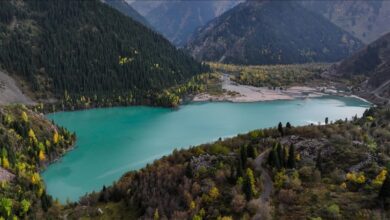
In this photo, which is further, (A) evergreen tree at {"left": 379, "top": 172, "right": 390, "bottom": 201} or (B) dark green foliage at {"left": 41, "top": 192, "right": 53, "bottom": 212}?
(B) dark green foliage at {"left": 41, "top": 192, "right": 53, "bottom": 212}

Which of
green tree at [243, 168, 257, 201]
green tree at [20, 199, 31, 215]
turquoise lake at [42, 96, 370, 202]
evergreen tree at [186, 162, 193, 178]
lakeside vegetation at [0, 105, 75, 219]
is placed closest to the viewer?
green tree at [243, 168, 257, 201]

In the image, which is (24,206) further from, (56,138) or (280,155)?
(56,138)

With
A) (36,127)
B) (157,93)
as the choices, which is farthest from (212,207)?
(157,93)

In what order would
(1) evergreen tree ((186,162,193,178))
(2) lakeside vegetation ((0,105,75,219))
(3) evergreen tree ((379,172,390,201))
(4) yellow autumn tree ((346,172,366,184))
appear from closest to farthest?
(3) evergreen tree ((379,172,390,201)) < (4) yellow autumn tree ((346,172,366,184)) < (1) evergreen tree ((186,162,193,178)) < (2) lakeside vegetation ((0,105,75,219))

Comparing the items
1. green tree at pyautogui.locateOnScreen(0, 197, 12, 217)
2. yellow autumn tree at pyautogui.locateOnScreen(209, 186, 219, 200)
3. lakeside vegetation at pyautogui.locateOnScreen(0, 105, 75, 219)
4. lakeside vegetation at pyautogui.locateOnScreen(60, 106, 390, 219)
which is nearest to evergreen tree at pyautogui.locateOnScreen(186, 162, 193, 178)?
lakeside vegetation at pyautogui.locateOnScreen(60, 106, 390, 219)

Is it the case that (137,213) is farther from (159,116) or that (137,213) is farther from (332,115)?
(332,115)

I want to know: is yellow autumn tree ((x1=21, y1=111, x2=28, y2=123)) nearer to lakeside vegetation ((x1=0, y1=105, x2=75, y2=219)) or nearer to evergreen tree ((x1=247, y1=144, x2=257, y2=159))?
lakeside vegetation ((x1=0, y1=105, x2=75, y2=219))
